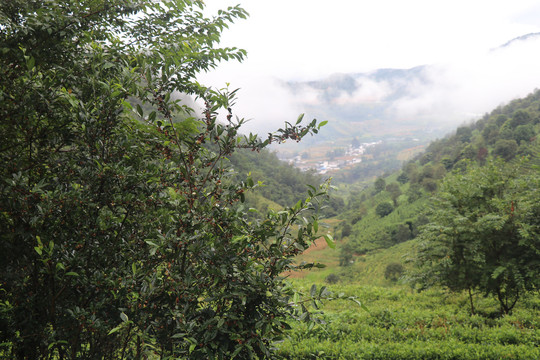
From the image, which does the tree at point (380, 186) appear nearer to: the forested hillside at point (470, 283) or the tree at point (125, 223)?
the forested hillside at point (470, 283)

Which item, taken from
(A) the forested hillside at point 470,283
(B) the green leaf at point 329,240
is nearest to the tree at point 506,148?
(A) the forested hillside at point 470,283

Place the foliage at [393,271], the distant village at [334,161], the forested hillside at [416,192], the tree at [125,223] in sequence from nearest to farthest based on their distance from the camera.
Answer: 1. the tree at [125,223]
2. the foliage at [393,271]
3. the forested hillside at [416,192]
4. the distant village at [334,161]

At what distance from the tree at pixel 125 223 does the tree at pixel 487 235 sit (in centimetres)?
565

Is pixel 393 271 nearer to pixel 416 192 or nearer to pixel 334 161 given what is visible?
pixel 416 192

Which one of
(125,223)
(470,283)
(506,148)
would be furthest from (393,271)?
(506,148)

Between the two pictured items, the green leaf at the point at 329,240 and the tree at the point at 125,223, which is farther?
the tree at the point at 125,223

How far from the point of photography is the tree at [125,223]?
1604 mm

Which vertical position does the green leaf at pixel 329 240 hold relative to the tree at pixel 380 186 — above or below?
above

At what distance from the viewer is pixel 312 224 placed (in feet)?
5.16

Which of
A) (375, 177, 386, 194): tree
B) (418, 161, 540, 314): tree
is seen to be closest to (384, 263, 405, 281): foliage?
(418, 161, 540, 314): tree

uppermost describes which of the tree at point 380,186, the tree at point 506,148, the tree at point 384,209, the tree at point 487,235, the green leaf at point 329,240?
the green leaf at point 329,240

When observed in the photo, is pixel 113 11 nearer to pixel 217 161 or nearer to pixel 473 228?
pixel 217 161

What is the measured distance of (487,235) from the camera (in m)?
6.25

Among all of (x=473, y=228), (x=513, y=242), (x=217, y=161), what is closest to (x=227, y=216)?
(x=217, y=161)
